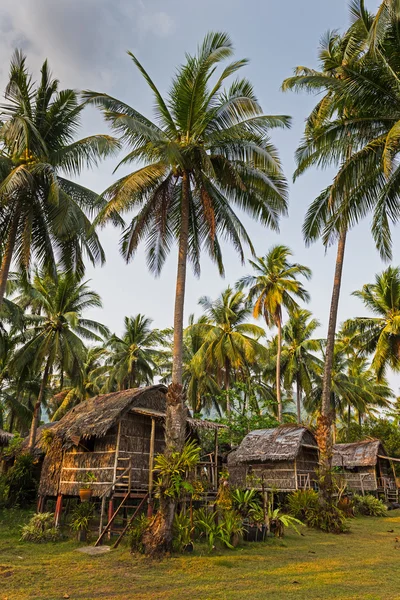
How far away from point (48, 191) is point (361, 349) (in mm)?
23548

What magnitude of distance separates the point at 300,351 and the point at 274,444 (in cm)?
1384

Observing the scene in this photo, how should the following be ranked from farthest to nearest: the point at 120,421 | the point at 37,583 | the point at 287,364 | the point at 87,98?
the point at 287,364, the point at 120,421, the point at 87,98, the point at 37,583

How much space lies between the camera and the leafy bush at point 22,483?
17.9 metres

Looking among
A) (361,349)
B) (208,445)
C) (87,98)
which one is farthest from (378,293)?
(87,98)

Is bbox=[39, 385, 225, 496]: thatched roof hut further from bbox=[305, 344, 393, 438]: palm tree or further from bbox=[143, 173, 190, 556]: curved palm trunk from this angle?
bbox=[305, 344, 393, 438]: palm tree

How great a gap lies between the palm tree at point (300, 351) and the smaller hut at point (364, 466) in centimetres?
702

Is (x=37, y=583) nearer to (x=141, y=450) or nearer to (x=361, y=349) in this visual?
(x=141, y=450)

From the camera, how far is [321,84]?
498 inches

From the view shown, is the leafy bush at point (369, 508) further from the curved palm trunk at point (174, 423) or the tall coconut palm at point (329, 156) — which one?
the curved palm trunk at point (174, 423)

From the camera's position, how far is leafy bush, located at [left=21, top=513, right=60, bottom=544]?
39.3ft

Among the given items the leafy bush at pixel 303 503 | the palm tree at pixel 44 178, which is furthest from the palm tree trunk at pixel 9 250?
the leafy bush at pixel 303 503

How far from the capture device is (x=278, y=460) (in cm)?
2042

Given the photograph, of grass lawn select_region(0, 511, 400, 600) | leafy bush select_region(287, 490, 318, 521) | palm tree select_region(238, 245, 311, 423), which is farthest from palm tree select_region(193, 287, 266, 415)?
grass lawn select_region(0, 511, 400, 600)

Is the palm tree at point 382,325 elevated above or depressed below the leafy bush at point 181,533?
above
